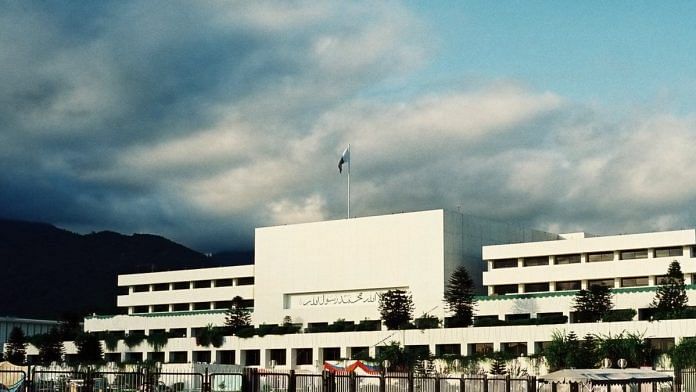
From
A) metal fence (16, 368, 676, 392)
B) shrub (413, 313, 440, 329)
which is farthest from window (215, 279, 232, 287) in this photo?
metal fence (16, 368, 676, 392)

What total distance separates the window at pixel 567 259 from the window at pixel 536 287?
9.39 ft

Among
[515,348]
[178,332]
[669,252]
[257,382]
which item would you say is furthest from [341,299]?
[257,382]

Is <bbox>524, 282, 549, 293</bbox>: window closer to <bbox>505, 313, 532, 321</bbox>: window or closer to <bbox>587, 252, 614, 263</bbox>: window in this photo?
<bbox>505, 313, 532, 321</bbox>: window

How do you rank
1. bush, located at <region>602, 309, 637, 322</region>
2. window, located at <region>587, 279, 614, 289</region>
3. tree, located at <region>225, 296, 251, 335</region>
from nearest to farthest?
bush, located at <region>602, 309, 637, 322</region>, window, located at <region>587, 279, 614, 289</region>, tree, located at <region>225, 296, 251, 335</region>

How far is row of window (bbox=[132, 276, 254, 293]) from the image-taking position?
465 feet

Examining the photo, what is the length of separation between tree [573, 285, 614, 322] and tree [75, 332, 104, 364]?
63.1 meters

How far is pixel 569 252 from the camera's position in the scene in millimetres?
117438

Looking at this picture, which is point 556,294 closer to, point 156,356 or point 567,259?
point 567,259

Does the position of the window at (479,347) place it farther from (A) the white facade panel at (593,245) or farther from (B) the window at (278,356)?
(B) the window at (278,356)

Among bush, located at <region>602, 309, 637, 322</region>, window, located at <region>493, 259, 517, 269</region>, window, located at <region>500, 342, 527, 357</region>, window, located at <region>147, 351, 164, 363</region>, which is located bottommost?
window, located at <region>147, 351, 164, 363</region>

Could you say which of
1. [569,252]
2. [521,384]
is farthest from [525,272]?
[521,384]

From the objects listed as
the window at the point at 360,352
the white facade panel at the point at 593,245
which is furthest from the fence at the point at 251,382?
the white facade panel at the point at 593,245

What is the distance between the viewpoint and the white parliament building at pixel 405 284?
4375 inches

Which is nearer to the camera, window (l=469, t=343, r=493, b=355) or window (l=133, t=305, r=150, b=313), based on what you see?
window (l=469, t=343, r=493, b=355)
